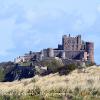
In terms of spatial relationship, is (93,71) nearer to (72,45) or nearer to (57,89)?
(57,89)

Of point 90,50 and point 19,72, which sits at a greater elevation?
point 90,50

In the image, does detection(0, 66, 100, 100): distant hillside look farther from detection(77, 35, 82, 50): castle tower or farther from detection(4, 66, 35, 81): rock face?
detection(77, 35, 82, 50): castle tower

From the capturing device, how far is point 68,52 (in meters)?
143

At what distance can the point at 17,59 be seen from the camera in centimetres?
14100

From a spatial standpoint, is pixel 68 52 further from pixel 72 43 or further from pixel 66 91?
pixel 66 91

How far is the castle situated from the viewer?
448ft

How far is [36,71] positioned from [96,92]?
7216 cm

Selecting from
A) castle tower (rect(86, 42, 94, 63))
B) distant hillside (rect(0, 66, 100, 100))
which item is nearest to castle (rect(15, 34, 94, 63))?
castle tower (rect(86, 42, 94, 63))

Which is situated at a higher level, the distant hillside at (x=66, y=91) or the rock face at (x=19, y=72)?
the rock face at (x=19, y=72)

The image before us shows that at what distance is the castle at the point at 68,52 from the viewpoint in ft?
448

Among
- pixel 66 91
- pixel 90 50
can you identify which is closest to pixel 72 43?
pixel 90 50

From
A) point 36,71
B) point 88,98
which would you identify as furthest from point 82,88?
point 36,71

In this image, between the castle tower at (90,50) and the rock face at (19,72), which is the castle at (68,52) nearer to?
the castle tower at (90,50)

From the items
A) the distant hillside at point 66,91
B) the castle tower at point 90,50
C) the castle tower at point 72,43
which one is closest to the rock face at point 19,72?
the castle tower at point 90,50
